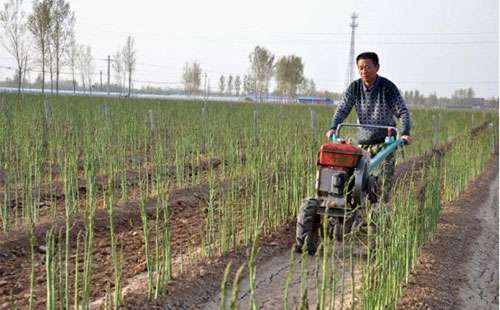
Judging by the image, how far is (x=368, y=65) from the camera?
391cm

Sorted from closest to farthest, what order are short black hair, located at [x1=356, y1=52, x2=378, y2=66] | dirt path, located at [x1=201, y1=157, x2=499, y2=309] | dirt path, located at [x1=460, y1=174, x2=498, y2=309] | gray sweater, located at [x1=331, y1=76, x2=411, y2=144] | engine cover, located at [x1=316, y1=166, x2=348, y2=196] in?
1. dirt path, located at [x1=201, y1=157, x2=499, y2=309]
2. dirt path, located at [x1=460, y1=174, x2=498, y2=309]
3. engine cover, located at [x1=316, y1=166, x2=348, y2=196]
4. short black hair, located at [x1=356, y1=52, x2=378, y2=66]
5. gray sweater, located at [x1=331, y1=76, x2=411, y2=144]

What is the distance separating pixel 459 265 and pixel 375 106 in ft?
4.56

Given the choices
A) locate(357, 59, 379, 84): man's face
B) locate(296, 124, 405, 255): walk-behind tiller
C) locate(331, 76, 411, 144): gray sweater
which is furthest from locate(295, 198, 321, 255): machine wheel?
locate(357, 59, 379, 84): man's face

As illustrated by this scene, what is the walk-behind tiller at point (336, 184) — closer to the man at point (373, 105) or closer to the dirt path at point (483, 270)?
the man at point (373, 105)

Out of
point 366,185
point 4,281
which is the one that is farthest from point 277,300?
point 4,281

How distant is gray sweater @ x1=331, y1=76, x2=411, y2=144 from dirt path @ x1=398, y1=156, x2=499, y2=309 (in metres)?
1.00

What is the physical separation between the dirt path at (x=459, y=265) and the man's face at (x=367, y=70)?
55.3 inches

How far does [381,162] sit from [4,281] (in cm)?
271

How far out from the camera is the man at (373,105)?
3.95m

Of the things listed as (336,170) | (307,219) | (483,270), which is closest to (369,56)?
(336,170)

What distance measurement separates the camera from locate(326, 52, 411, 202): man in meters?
3.95

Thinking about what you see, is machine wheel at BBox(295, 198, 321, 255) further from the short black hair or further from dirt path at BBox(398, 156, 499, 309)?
the short black hair

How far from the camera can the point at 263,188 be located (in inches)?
165

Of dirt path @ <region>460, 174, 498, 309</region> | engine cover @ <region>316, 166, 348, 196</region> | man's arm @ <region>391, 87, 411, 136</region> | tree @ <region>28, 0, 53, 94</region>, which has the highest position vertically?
tree @ <region>28, 0, 53, 94</region>
